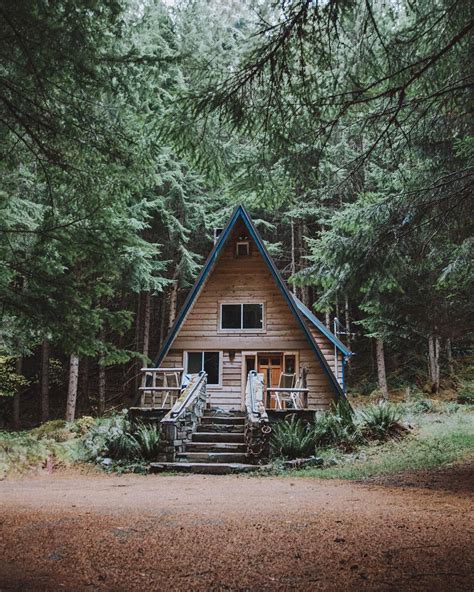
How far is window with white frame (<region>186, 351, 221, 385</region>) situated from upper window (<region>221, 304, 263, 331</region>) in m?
1.22

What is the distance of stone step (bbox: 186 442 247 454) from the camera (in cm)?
1093

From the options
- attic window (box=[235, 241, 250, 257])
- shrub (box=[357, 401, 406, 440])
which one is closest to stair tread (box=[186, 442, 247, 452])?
shrub (box=[357, 401, 406, 440])

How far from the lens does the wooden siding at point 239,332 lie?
16.3 meters

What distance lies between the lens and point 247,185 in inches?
238

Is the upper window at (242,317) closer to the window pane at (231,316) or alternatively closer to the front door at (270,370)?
the window pane at (231,316)

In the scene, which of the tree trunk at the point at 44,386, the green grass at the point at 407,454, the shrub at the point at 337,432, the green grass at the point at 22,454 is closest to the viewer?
the green grass at the point at 22,454

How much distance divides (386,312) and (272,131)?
4.69 m

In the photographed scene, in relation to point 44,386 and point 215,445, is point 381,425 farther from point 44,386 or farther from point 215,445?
point 44,386

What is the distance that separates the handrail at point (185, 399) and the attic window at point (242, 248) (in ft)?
16.9

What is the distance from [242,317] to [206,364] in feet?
7.28

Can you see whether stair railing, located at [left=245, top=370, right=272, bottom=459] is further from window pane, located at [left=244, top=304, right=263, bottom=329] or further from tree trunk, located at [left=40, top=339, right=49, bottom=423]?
→ tree trunk, located at [left=40, top=339, right=49, bottom=423]

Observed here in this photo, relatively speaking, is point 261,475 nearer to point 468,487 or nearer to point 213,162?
point 468,487

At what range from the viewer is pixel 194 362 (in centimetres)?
1664

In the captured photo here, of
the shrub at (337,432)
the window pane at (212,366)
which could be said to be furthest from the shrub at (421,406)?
the window pane at (212,366)
